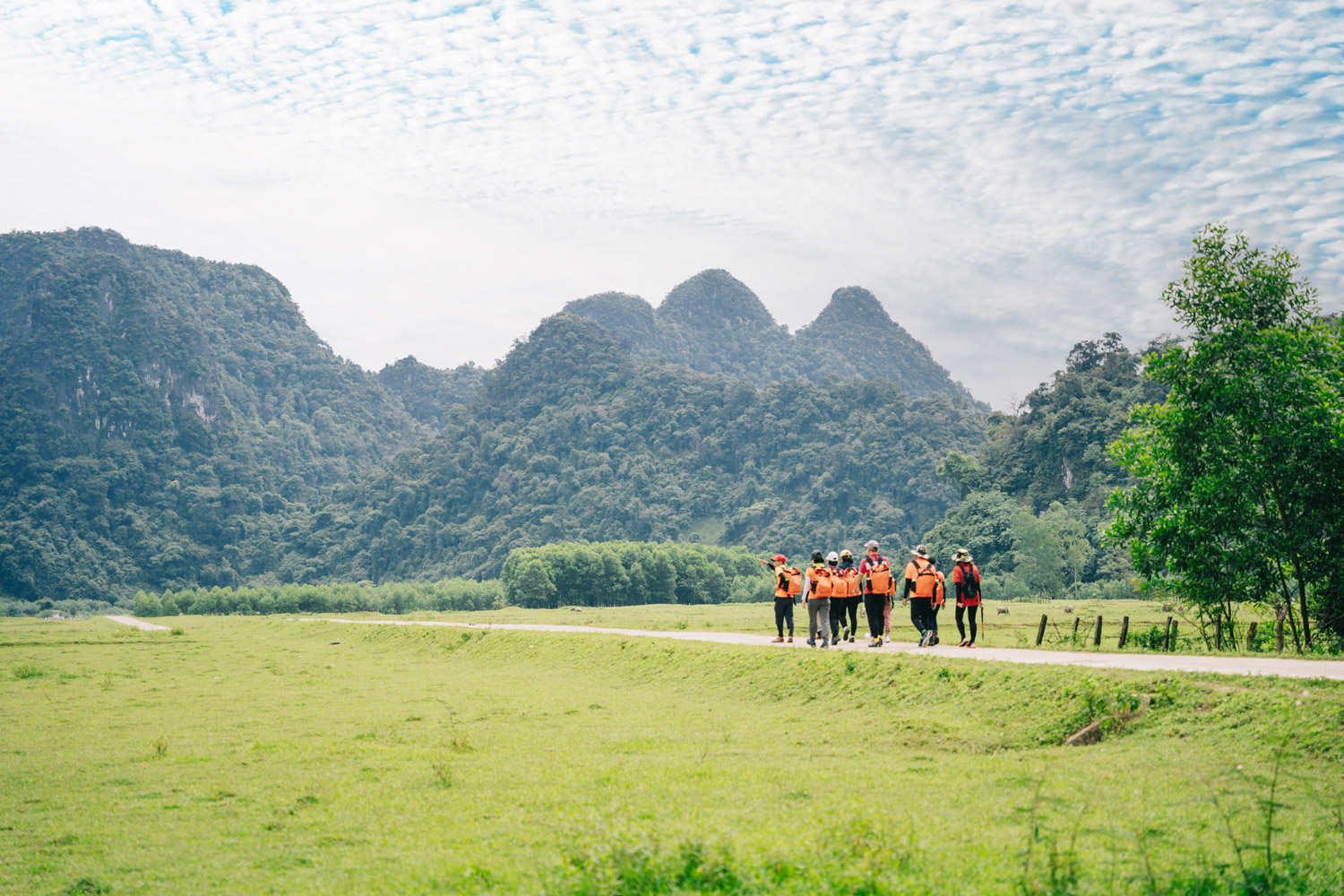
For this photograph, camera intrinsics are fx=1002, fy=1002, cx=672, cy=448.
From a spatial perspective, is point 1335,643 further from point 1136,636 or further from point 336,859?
point 336,859

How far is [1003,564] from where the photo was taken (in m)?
74.5

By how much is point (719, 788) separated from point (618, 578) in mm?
70986

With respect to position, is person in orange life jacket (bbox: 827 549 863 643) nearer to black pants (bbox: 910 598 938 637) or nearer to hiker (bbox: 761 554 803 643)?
hiker (bbox: 761 554 803 643)

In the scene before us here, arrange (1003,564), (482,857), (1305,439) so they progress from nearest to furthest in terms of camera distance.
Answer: (482,857), (1305,439), (1003,564)

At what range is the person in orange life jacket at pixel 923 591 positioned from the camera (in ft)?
63.1

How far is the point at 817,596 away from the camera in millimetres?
20125

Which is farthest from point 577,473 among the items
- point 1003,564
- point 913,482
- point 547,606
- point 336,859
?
point 336,859

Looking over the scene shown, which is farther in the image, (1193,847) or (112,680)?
(112,680)

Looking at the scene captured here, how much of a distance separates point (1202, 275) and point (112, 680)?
27.3 meters

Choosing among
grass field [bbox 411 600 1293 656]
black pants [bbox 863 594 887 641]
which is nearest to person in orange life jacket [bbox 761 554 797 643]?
black pants [bbox 863 594 887 641]

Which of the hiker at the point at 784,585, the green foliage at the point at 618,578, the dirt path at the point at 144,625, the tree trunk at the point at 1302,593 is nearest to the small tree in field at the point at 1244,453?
the tree trunk at the point at 1302,593

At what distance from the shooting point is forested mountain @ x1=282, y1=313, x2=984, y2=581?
407 ft

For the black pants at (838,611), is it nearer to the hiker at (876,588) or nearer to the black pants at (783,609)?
the hiker at (876,588)

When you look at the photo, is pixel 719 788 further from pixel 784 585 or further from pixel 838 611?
pixel 784 585
